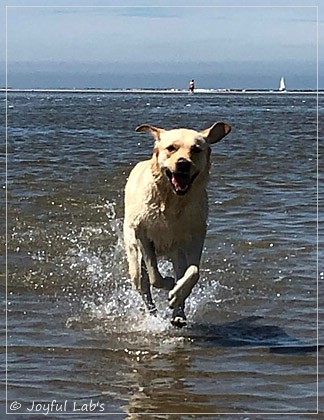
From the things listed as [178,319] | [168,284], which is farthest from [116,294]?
[178,319]

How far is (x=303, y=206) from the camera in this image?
13.9m

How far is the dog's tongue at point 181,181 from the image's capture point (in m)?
7.66

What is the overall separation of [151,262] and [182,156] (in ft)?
3.53

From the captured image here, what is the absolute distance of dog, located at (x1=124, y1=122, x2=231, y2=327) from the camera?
7613 millimetres

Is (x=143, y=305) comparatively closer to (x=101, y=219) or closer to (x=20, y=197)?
(x=101, y=219)

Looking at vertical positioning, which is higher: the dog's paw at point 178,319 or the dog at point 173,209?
the dog at point 173,209

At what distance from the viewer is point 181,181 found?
768 centimetres

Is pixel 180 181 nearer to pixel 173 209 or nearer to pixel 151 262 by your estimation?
pixel 173 209

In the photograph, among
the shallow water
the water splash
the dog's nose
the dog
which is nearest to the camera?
the shallow water

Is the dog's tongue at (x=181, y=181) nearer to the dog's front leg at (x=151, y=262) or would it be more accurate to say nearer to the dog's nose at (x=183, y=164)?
the dog's nose at (x=183, y=164)

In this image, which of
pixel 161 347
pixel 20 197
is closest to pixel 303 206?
pixel 20 197

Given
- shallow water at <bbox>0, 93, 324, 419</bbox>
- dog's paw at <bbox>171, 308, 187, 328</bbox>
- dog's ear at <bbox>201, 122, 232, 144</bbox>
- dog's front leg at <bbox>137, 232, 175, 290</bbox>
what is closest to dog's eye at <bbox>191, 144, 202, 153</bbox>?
dog's ear at <bbox>201, 122, 232, 144</bbox>

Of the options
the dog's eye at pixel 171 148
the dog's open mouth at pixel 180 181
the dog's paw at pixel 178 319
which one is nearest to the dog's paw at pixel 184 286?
the dog's paw at pixel 178 319

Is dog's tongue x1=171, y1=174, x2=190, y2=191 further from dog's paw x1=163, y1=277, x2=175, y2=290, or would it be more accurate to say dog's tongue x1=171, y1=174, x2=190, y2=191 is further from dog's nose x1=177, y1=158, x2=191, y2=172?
dog's paw x1=163, y1=277, x2=175, y2=290
